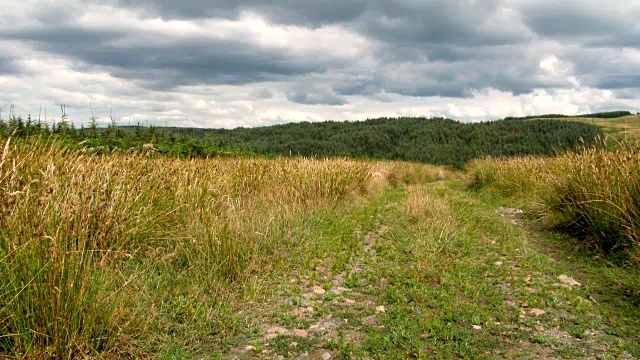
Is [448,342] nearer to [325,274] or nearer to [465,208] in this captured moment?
[325,274]

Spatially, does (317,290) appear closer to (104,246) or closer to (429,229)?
(104,246)

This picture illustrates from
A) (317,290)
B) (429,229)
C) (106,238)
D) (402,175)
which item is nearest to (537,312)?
(317,290)

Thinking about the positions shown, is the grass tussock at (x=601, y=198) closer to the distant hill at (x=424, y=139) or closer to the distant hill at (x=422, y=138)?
the distant hill at (x=422, y=138)

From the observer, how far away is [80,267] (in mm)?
3188

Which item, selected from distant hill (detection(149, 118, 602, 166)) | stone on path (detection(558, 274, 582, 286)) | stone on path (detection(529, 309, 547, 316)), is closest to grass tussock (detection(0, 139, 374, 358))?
stone on path (detection(529, 309, 547, 316))

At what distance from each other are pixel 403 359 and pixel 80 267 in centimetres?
269

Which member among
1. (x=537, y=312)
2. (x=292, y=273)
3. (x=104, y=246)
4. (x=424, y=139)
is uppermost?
(x=424, y=139)

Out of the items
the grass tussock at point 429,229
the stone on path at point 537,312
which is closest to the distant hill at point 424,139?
the grass tussock at point 429,229

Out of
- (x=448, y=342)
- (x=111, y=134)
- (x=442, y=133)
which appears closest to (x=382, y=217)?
(x=448, y=342)

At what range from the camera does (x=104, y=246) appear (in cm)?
480

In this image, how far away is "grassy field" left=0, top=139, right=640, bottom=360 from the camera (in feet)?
10.5

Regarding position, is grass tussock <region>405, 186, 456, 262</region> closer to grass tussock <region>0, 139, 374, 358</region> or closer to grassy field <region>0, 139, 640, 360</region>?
grassy field <region>0, 139, 640, 360</region>

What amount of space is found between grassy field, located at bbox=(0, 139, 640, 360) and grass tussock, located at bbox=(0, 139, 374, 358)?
0.08ft

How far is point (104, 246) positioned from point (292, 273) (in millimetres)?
2307
